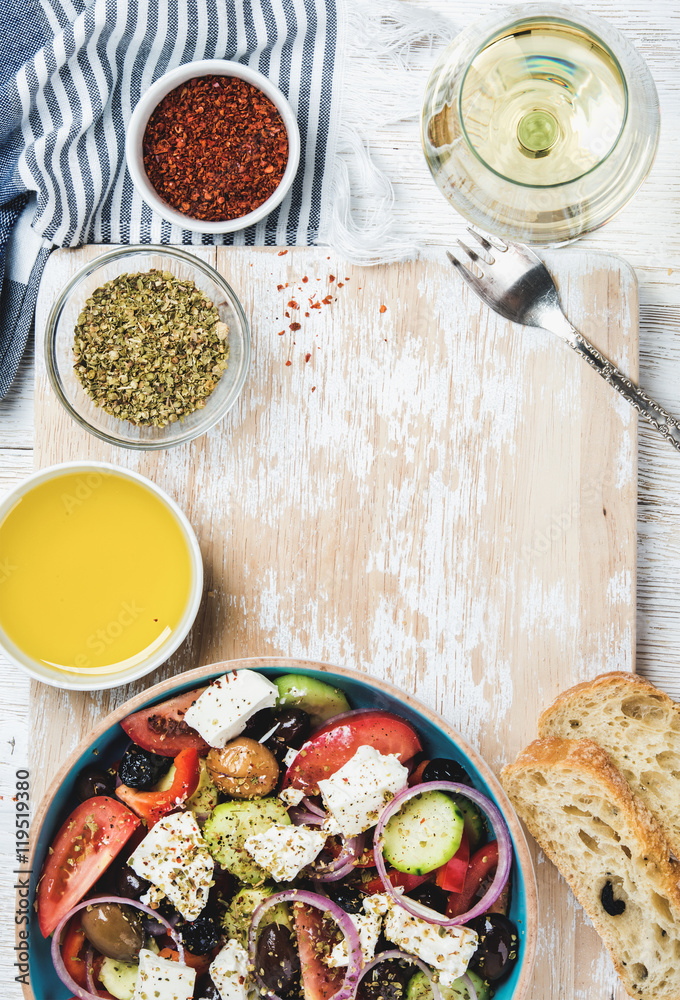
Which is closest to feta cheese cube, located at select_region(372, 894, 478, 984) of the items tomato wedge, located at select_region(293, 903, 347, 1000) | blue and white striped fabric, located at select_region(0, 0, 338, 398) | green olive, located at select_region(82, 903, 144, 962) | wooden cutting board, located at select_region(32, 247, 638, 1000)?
tomato wedge, located at select_region(293, 903, 347, 1000)

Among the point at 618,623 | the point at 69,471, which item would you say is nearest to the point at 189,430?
the point at 69,471

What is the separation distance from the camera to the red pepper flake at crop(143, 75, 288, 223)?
168 centimetres

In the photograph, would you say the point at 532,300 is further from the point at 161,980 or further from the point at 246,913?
the point at 161,980

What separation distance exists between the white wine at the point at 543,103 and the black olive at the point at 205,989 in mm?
1701

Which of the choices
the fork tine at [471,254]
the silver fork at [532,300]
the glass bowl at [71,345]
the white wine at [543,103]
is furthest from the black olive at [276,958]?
the white wine at [543,103]

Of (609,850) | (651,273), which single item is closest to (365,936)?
(609,850)

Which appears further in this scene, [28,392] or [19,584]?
[28,392]

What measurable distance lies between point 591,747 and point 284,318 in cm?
108

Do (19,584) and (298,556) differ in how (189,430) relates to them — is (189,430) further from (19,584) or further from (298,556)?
(19,584)

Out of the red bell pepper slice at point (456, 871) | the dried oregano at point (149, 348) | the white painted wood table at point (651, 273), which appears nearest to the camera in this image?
the red bell pepper slice at point (456, 871)

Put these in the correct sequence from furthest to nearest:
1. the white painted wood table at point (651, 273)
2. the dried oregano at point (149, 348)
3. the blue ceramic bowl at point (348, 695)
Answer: the white painted wood table at point (651, 273) < the dried oregano at point (149, 348) < the blue ceramic bowl at point (348, 695)

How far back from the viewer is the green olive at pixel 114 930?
1497 millimetres

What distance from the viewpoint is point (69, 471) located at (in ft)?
5.13

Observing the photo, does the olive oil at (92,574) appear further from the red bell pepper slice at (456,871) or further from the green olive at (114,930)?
the red bell pepper slice at (456,871)
